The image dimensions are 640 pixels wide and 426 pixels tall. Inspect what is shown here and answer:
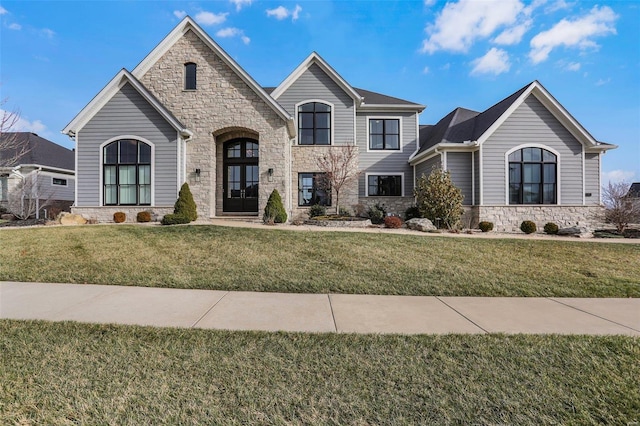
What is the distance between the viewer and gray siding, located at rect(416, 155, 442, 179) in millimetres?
16125

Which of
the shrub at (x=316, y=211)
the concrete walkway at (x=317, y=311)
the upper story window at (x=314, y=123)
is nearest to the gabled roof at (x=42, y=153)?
the upper story window at (x=314, y=123)

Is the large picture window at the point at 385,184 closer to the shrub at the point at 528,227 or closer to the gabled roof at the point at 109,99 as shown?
the shrub at the point at 528,227

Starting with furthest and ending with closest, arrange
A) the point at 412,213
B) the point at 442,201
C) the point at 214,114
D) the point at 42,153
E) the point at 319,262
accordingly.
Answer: the point at 42,153
the point at 412,213
the point at 214,114
the point at 442,201
the point at 319,262

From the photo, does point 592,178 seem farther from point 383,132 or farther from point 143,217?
point 143,217

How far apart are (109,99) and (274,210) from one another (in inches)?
350

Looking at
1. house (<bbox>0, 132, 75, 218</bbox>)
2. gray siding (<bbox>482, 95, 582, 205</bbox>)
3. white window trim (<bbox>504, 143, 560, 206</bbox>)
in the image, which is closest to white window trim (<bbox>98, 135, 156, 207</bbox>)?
house (<bbox>0, 132, 75, 218</bbox>)

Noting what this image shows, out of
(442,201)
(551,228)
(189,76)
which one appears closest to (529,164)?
(551,228)

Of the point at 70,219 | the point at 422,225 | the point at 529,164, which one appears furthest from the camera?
the point at 529,164

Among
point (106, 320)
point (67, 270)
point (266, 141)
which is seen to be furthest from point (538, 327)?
point (266, 141)

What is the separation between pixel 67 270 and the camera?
6516mm

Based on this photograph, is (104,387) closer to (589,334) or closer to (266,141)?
(589,334)

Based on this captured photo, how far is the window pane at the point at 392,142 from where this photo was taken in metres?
19.1

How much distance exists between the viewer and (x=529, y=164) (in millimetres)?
15125

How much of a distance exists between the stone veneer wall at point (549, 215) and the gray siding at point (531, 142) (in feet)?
1.28
